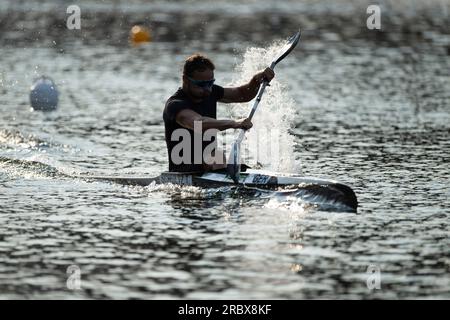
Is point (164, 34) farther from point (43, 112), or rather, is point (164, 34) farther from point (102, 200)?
point (102, 200)

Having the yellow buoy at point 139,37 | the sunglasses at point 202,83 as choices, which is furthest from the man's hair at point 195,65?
the yellow buoy at point 139,37

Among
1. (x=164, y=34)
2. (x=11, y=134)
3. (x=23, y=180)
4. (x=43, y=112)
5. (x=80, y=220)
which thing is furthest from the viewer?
(x=164, y=34)

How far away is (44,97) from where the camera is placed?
30703 mm

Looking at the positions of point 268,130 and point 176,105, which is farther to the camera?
point 268,130

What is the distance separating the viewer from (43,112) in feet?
101

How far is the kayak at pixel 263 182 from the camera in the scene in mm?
17531

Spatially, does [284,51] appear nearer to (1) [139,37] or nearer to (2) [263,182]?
(2) [263,182]

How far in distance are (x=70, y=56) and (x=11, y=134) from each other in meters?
20.4

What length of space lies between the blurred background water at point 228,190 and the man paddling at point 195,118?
58cm

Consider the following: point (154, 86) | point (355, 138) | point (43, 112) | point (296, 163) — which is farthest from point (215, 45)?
point (296, 163)

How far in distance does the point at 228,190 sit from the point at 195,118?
4.38 feet

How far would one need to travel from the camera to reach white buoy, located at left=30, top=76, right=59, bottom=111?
3075cm

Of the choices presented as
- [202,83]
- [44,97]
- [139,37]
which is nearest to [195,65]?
[202,83]
